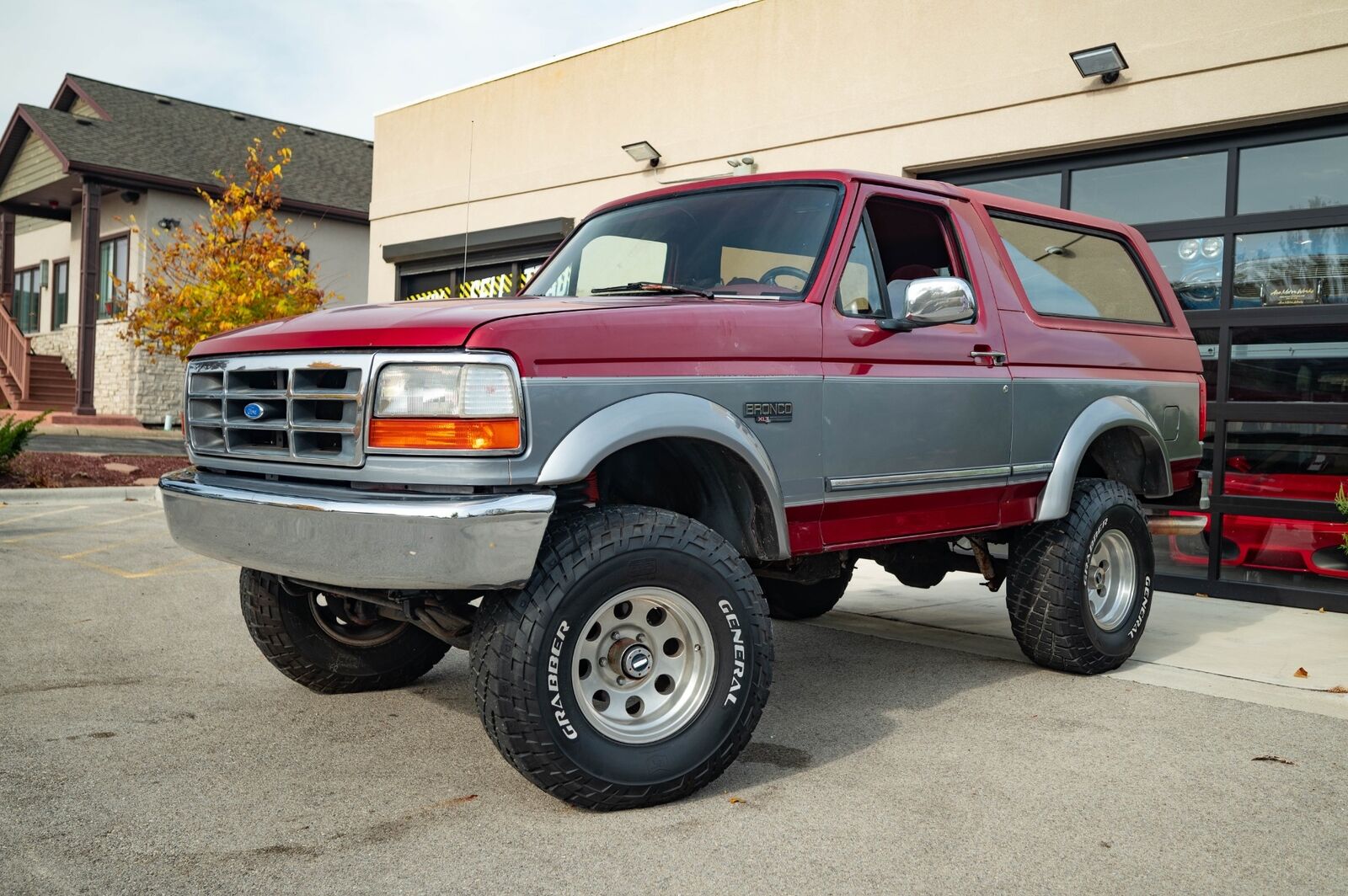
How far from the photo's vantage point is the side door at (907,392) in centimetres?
427

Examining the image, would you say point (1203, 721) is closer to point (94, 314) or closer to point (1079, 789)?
point (1079, 789)

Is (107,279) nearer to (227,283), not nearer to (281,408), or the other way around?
(227,283)

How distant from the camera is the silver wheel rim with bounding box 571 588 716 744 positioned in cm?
357

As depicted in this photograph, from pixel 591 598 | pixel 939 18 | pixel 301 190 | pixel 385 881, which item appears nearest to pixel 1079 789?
pixel 591 598

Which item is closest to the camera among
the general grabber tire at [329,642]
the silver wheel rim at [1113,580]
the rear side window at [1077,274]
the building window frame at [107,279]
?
the general grabber tire at [329,642]

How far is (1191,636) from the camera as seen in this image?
22.3 feet

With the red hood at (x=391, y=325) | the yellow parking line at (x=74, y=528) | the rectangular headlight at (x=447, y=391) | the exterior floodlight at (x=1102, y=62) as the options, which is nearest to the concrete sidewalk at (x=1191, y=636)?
the red hood at (x=391, y=325)

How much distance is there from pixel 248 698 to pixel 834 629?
3347 mm

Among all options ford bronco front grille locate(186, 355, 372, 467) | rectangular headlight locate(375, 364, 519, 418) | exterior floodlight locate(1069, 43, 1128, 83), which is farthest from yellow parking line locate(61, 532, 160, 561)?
exterior floodlight locate(1069, 43, 1128, 83)

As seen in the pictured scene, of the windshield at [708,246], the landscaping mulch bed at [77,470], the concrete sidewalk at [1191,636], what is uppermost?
the windshield at [708,246]

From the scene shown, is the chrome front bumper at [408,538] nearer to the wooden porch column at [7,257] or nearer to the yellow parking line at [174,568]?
the yellow parking line at [174,568]

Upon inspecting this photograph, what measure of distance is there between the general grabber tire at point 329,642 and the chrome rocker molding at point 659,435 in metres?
1.51

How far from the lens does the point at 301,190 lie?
25.5 m

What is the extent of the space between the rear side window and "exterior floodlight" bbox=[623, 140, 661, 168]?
21.4 ft
